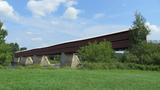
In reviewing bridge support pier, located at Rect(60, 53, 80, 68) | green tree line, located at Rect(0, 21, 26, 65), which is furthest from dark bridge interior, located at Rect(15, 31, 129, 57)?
green tree line, located at Rect(0, 21, 26, 65)

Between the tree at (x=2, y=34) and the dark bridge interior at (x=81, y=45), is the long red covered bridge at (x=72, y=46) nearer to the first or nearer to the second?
the dark bridge interior at (x=81, y=45)

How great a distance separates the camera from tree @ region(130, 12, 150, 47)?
57056 millimetres

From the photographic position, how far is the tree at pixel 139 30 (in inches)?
2246

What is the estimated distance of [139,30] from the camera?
2232 inches

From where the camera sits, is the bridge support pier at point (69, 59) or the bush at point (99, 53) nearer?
the bush at point (99, 53)

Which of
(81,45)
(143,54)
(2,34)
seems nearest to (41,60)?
(81,45)

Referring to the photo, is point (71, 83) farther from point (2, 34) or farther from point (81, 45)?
point (81, 45)

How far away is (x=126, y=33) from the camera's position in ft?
206

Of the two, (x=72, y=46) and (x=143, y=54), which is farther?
(x=72, y=46)

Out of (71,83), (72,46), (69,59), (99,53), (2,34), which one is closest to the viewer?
(71,83)

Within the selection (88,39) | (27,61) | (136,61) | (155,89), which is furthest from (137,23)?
(27,61)

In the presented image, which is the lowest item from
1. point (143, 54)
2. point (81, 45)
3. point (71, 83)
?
point (71, 83)

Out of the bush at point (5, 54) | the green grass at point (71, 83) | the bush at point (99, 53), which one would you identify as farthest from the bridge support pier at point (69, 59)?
the green grass at point (71, 83)

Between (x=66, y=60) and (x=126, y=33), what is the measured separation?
24.9 meters
